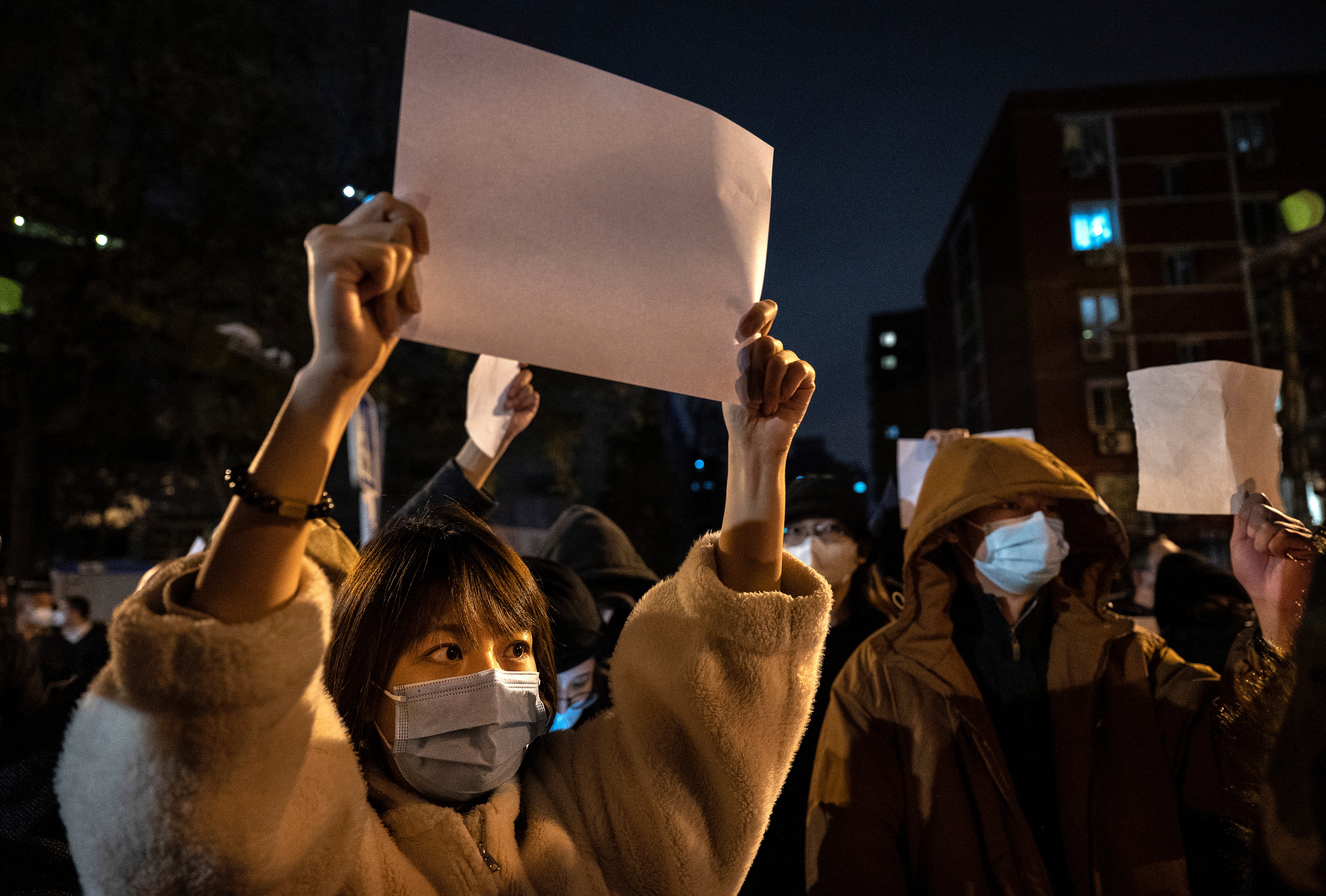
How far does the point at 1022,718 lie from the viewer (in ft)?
8.14

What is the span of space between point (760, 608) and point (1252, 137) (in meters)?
33.4

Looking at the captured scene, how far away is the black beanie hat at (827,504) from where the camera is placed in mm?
3514

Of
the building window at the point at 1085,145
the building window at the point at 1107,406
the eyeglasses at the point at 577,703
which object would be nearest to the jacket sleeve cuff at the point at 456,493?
the eyeglasses at the point at 577,703

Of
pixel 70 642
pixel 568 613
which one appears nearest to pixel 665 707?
pixel 568 613

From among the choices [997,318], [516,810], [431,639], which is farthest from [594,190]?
[997,318]

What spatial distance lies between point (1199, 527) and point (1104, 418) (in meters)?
5.90

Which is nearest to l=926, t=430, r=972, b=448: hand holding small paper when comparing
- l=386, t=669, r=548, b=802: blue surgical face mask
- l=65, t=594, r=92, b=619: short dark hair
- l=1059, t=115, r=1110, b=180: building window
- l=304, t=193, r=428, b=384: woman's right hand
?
l=386, t=669, r=548, b=802: blue surgical face mask

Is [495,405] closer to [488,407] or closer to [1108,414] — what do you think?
[488,407]

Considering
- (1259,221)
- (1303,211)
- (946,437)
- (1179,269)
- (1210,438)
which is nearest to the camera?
(1210,438)

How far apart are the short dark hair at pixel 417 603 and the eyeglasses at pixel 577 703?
1260 millimetres

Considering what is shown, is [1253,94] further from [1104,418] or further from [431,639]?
[431,639]

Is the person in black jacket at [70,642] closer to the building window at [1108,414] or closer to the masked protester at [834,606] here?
the masked protester at [834,606]

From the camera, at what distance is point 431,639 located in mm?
1631

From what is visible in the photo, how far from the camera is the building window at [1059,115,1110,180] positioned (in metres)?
27.8
